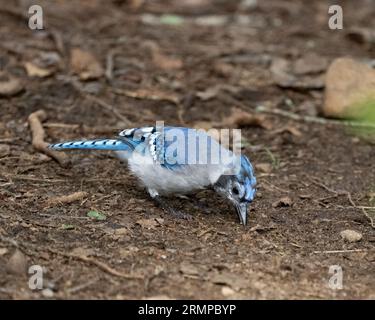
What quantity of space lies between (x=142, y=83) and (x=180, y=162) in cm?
258

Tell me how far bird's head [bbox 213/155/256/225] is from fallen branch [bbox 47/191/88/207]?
1.02 meters

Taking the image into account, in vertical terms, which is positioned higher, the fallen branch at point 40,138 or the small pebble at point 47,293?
the fallen branch at point 40,138

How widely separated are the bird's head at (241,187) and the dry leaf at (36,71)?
3.03 metres

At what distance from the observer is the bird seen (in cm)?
520

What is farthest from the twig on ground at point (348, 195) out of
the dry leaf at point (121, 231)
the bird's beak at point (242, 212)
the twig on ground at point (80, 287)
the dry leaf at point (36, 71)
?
the dry leaf at point (36, 71)

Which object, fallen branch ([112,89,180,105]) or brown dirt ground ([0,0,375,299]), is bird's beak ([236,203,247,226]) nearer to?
brown dirt ground ([0,0,375,299])

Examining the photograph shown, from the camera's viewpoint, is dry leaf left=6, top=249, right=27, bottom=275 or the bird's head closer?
dry leaf left=6, top=249, right=27, bottom=275

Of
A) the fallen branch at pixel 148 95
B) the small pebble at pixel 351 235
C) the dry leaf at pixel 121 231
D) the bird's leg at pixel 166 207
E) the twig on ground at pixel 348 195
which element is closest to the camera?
the dry leaf at pixel 121 231

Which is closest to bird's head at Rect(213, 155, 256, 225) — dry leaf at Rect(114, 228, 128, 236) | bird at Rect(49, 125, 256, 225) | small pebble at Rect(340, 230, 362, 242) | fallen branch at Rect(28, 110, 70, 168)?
bird at Rect(49, 125, 256, 225)

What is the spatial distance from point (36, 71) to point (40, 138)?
63.8 inches

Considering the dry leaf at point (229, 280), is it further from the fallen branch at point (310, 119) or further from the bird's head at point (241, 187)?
the fallen branch at point (310, 119)

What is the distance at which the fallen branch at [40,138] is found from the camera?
19.5ft
